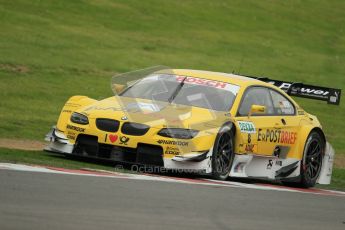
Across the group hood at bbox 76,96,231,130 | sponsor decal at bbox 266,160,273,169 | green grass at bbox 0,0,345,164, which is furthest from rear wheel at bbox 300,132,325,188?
green grass at bbox 0,0,345,164

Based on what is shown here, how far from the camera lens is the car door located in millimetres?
12320

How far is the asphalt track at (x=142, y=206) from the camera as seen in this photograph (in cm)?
730

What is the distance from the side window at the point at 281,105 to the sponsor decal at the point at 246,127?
915 mm

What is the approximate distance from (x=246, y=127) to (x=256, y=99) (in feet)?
2.55

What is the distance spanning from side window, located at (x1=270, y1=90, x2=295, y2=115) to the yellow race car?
2 centimetres

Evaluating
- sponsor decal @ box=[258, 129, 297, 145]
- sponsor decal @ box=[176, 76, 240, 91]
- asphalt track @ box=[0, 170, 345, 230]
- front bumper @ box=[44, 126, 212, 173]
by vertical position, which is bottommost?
asphalt track @ box=[0, 170, 345, 230]

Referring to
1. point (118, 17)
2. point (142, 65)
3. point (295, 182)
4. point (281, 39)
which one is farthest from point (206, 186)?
point (281, 39)

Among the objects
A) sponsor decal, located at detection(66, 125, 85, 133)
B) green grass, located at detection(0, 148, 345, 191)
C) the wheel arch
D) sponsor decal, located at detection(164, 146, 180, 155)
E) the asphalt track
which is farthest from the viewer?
the wheel arch

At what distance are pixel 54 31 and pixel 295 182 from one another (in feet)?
50.4

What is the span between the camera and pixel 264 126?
1266 cm

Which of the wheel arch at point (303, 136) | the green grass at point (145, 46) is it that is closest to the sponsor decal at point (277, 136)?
the wheel arch at point (303, 136)

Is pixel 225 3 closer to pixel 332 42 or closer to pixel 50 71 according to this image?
pixel 332 42

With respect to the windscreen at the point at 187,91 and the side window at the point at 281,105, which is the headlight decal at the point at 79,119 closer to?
the windscreen at the point at 187,91

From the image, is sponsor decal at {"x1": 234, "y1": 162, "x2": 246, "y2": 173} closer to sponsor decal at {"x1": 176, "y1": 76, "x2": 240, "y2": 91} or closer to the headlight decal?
sponsor decal at {"x1": 176, "y1": 76, "x2": 240, "y2": 91}
